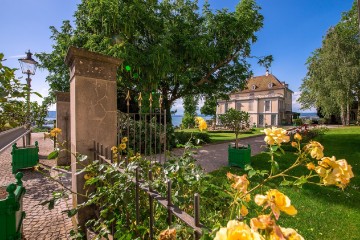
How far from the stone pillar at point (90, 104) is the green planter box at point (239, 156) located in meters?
5.26

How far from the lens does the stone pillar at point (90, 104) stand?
2.85 meters

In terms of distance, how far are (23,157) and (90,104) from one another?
5056mm

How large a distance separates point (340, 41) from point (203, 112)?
23227mm

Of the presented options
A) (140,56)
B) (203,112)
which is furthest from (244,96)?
(140,56)

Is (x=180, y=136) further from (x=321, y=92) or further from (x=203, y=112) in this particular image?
(x=203, y=112)

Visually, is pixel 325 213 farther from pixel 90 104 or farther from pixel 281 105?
pixel 281 105

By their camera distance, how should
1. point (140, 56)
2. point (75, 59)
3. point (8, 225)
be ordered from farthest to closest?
1. point (140, 56)
2. point (75, 59)
3. point (8, 225)

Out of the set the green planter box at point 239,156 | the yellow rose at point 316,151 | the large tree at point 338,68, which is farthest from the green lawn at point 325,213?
the large tree at point 338,68

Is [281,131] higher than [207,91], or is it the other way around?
[207,91]

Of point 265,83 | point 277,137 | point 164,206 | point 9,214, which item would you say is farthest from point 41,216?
point 265,83

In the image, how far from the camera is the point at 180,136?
1360 cm

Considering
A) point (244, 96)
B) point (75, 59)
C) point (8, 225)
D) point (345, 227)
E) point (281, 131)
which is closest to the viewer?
point (281, 131)

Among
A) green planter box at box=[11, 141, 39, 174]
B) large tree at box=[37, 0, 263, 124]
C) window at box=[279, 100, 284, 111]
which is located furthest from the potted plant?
window at box=[279, 100, 284, 111]

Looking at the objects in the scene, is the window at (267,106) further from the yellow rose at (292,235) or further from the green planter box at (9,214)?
the yellow rose at (292,235)
